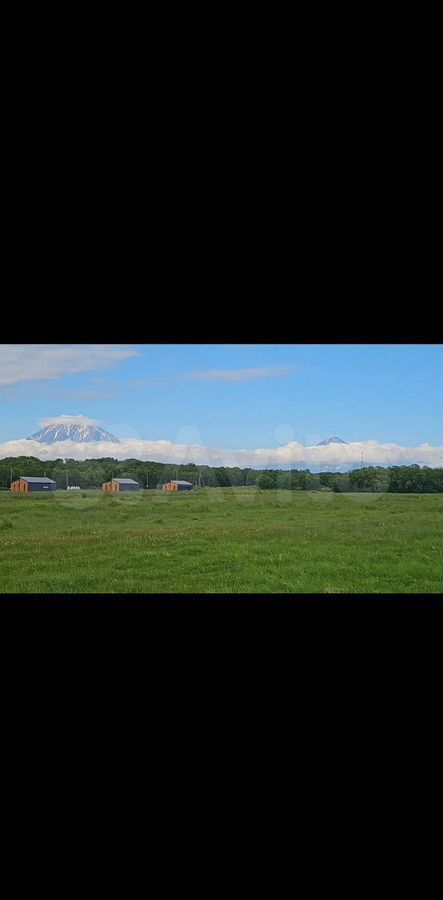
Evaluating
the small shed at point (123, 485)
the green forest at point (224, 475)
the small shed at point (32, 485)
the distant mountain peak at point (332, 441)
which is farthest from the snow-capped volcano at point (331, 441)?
the small shed at point (32, 485)

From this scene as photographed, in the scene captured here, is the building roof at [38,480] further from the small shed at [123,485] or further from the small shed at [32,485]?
the small shed at [123,485]

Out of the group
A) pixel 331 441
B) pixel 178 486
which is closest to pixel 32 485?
pixel 178 486

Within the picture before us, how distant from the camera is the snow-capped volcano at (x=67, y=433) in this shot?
305cm

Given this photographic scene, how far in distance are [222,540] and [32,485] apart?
0.92m

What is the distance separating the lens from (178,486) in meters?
3.00

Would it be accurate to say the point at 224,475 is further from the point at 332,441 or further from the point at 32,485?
the point at 32,485

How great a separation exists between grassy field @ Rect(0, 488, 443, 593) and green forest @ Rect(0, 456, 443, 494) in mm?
43

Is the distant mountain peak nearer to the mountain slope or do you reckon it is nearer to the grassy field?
the grassy field

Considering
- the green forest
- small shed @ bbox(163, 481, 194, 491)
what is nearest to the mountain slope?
the green forest
